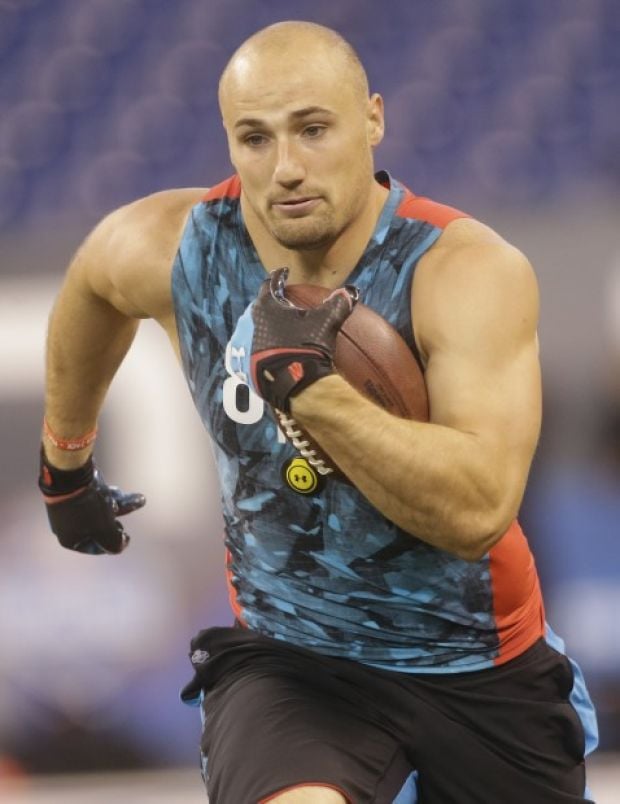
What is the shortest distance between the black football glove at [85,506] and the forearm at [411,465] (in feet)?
3.58

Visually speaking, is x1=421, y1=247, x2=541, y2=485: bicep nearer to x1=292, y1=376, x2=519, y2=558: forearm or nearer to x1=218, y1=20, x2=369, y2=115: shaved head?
x1=292, y1=376, x2=519, y2=558: forearm

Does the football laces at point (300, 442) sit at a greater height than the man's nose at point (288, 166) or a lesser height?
lesser

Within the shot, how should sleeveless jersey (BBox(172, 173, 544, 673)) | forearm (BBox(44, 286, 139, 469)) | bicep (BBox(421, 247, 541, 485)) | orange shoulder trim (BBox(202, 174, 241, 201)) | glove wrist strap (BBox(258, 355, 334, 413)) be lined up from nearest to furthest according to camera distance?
glove wrist strap (BBox(258, 355, 334, 413)) → bicep (BBox(421, 247, 541, 485)) → sleeveless jersey (BBox(172, 173, 544, 673)) → orange shoulder trim (BBox(202, 174, 241, 201)) → forearm (BBox(44, 286, 139, 469))

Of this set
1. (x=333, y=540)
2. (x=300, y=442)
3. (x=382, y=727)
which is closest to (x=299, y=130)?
(x=300, y=442)

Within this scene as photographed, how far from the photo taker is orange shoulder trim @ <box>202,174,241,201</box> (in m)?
2.75

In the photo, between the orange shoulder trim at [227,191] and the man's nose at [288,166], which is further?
the orange shoulder trim at [227,191]

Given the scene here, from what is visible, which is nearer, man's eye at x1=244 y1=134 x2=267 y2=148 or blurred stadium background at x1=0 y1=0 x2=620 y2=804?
man's eye at x1=244 y1=134 x2=267 y2=148

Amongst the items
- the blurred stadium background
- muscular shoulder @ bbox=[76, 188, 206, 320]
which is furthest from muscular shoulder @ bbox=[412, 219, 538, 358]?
the blurred stadium background

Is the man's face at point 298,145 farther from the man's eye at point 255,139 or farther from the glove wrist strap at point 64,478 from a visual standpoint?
the glove wrist strap at point 64,478

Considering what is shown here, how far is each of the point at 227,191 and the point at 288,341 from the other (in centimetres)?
62

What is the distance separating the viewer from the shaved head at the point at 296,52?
246 cm

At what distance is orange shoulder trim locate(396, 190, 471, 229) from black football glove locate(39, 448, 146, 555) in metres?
1.02

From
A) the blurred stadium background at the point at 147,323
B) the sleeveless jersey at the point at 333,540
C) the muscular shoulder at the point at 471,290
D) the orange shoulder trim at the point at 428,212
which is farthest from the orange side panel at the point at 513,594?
the blurred stadium background at the point at 147,323

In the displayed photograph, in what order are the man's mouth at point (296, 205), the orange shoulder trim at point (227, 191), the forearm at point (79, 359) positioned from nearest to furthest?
the man's mouth at point (296, 205) < the orange shoulder trim at point (227, 191) < the forearm at point (79, 359)
